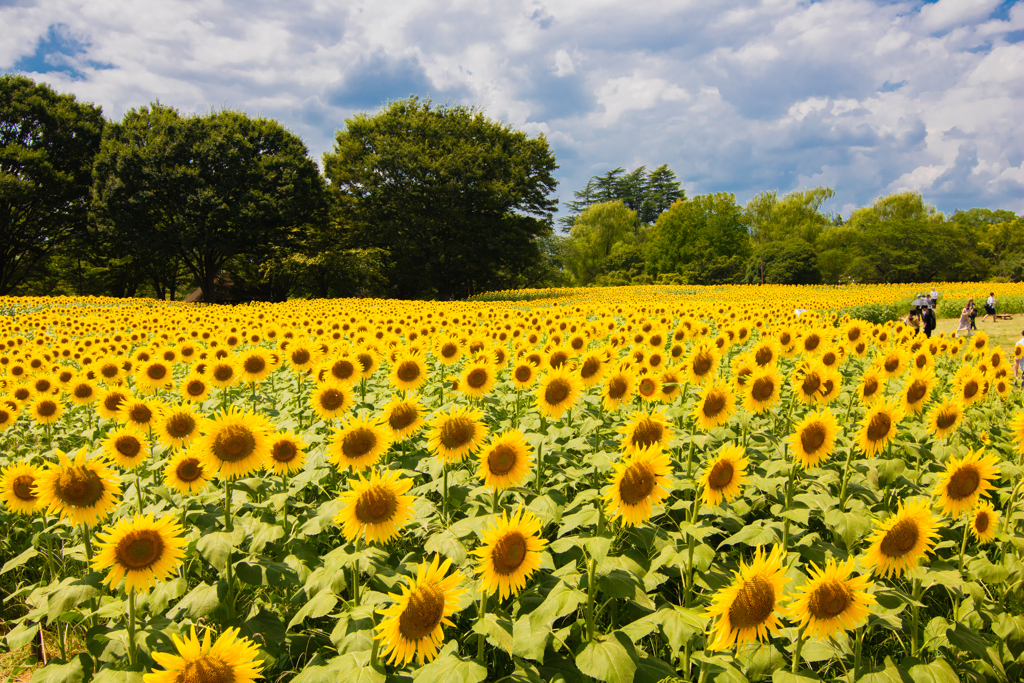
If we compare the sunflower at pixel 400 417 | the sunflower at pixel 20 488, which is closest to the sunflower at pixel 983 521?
the sunflower at pixel 400 417

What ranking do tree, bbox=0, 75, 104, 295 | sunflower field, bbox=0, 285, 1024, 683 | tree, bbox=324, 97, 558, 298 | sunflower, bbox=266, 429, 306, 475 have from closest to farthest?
1. sunflower field, bbox=0, 285, 1024, 683
2. sunflower, bbox=266, 429, 306, 475
3. tree, bbox=0, 75, 104, 295
4. tree, bbox=324, 97, 558, 298

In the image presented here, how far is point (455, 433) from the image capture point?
2947 millimetres

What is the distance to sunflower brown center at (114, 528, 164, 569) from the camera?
222 centimetres

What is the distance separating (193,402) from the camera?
4945 millimetres

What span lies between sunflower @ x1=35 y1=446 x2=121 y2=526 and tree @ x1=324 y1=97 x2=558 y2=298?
38.1 m

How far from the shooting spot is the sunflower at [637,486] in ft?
7.60

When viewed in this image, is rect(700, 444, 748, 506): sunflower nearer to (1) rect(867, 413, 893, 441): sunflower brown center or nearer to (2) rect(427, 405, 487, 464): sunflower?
(1) rect(867, 413, 893, 441): sunflower brown center

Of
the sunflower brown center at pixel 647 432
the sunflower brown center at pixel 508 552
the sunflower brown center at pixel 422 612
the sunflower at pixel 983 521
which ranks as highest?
the sunflower brown center at pixel 647 432

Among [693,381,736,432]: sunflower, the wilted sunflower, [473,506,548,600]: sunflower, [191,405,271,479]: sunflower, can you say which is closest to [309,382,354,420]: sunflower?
[191,405,271,479]: sunflower

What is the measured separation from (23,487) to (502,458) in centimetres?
263

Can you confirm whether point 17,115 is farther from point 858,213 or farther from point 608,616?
point 858,213

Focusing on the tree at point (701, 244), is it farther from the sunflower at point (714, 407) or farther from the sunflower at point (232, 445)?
the sunflower at point (232, 445)

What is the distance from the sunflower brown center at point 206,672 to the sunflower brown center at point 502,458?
1372 mm

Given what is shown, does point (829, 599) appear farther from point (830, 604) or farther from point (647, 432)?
point (647, 432)
